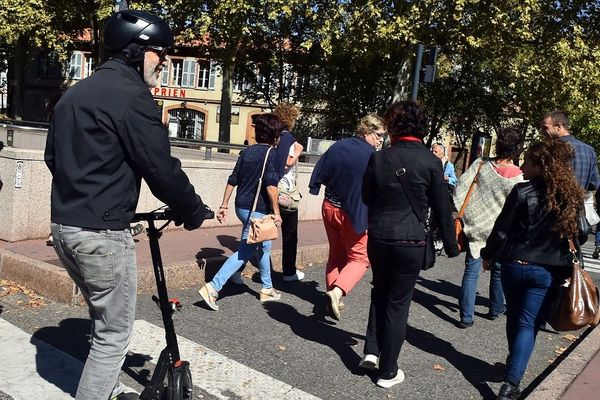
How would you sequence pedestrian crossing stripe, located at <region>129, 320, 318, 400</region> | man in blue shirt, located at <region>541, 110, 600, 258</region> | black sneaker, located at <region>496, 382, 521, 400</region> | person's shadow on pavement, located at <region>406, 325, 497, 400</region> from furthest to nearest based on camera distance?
man in blue shirt, located at <region>541, 110, 600, 258</region> < person's shadow on pavement, located at <region>406, 325, 497, 400</region> < black sneaker, located at <region>496, 382, 521, 400</region> < pedestrian crossing stripe, located at <region>129, 320, 318, 400</region>

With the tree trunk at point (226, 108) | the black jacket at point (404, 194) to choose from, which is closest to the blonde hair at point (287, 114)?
the black jacket at point (404, 194)

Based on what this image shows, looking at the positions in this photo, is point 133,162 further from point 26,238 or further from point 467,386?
point 26,238

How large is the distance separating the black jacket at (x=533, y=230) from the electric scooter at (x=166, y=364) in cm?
205

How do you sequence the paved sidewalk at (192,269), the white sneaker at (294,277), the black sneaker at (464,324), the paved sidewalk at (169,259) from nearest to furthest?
the paved sidewalk at (192,269), the paved sidewalk at (169,259), the black sneaker at (464,324), the white sneaker at (294,277)

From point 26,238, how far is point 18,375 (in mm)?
3488

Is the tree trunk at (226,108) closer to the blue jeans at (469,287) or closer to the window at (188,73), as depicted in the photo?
the window at (188,73)

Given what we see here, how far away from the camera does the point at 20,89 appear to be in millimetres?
34219

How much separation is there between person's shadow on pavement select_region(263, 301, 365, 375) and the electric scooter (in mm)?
1607

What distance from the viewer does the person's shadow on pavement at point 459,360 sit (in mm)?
4383

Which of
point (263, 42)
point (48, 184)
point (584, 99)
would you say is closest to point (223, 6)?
point (263, 42)

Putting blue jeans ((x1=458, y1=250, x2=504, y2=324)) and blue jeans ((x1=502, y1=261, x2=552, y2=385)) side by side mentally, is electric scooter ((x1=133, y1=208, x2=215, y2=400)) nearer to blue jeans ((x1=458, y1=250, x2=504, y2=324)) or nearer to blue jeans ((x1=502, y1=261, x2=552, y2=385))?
blue jeans ((x1=502, y1=261, x2=552, y2=385))

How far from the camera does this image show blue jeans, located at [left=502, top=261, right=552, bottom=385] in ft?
12.8

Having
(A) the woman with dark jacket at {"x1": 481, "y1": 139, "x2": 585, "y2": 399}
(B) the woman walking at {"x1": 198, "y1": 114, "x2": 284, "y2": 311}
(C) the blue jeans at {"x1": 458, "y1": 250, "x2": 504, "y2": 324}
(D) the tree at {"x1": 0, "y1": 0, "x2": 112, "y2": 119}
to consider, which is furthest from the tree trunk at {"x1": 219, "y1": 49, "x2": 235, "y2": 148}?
(A) the woman with dark jacket at {"x1": 481, "y1": 139, "x2": 585, "y2": 399}

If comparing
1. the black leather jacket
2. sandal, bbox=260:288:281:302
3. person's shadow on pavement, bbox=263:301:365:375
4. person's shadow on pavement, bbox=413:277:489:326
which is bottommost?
person's shadow on pavement, bbox=413:277:489:326
